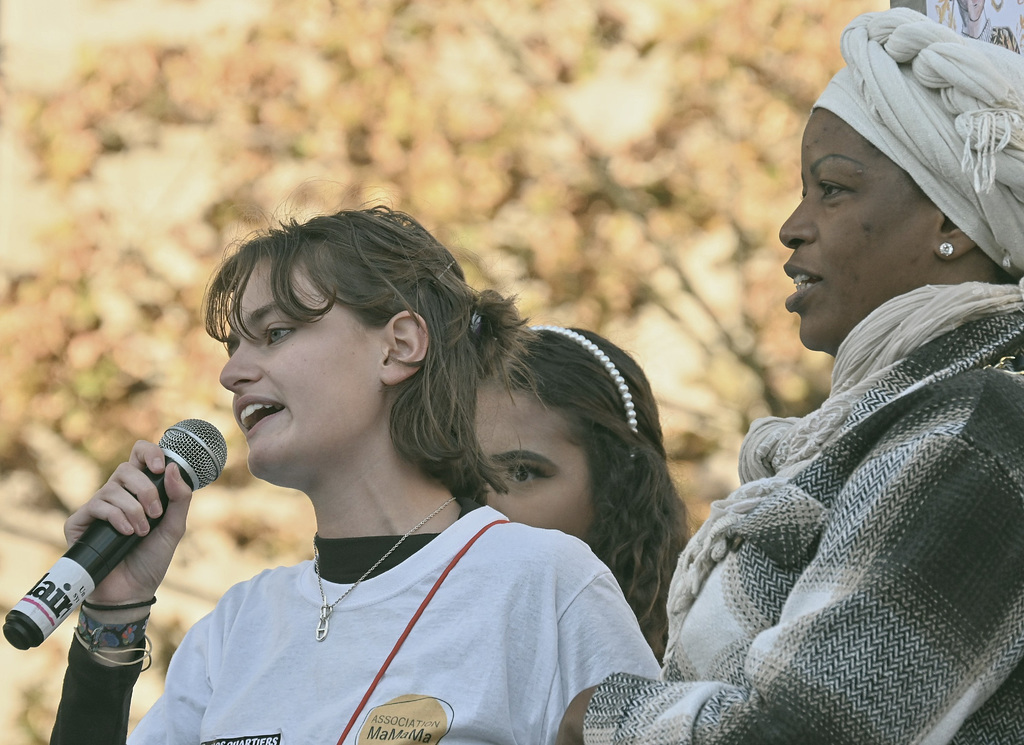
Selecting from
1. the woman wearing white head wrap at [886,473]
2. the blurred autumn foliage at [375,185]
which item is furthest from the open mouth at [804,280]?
the blurred autumn foliage at [375,185]

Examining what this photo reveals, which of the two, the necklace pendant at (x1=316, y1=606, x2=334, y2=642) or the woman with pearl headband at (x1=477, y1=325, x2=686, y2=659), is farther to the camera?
the woman with pearl headband at (x1=477, y1=325, x2=686, y2=659)

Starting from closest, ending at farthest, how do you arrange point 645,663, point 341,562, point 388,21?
point 645,663 < point 341,562 < point 388,21

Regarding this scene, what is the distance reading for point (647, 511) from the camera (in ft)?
11.9

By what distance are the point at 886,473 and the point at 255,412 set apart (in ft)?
4.74

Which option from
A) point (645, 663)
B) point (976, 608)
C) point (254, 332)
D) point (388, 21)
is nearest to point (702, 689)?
point (976, 608)

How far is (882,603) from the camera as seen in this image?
69.2 inches

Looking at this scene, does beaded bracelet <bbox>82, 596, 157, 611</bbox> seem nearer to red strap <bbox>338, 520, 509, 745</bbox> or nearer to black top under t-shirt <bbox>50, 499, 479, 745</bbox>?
black top under t-shirt <bbox>50, 499, 479, 745</bbox>

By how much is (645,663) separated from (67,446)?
5759 mm

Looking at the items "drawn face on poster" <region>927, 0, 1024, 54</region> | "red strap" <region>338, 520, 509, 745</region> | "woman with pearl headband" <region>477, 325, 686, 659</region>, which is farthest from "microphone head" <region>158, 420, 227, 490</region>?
"drawn face on poster" <region>927, 0, 1024, 54</region>

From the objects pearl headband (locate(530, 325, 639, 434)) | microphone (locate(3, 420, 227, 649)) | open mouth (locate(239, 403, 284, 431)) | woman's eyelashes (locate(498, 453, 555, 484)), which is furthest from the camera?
pearl headband (locate(530, 325, 639, 434))

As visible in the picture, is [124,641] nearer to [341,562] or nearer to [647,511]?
[341,562]

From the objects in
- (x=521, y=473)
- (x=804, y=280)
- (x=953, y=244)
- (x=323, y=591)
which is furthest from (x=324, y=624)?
(x=953, y=244)

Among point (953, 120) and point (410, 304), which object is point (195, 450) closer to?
point (410, 304)

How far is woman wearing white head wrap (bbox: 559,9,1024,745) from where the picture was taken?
175 centimetres
